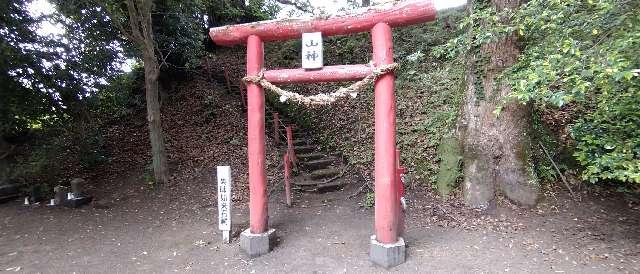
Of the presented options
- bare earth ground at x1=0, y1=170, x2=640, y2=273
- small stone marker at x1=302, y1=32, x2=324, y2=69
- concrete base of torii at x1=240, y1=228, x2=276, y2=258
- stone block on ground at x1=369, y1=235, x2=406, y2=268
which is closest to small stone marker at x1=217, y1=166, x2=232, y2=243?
bare earth ground at x1=0, y1=170, x2=640, y2=273

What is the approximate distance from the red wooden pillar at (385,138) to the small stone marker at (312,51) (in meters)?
0.66

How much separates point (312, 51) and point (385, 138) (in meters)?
1.37

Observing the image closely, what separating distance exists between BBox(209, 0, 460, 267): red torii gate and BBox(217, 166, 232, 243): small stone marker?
0.40 m

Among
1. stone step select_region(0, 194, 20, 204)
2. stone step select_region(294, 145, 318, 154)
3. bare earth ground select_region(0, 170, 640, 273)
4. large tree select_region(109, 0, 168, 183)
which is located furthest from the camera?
stone step select_region(294, 145, 318, 154)

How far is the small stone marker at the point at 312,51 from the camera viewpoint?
434 centimetres

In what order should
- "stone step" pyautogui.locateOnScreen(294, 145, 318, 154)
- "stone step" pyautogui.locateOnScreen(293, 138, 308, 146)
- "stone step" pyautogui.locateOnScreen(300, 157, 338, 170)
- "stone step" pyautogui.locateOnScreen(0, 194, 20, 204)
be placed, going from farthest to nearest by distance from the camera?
"stone step" pyautogui.locateOnScreen(293, 138, 308, 146) < "stone step" pyautogui.locateOnScreen(294, 145, 318, 154) < "stone step" pyautogui.locateOnScreen(300, 157, 338, 170) < "stone step" pyautogui.locateOnScreen(0, 194, 20, 204)

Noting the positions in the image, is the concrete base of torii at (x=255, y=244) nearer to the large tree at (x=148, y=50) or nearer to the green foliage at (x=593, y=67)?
the green foliage at (x=593, y=67)

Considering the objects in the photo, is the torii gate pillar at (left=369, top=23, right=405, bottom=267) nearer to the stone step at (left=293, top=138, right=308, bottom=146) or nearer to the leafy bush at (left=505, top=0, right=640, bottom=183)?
the leafy bush at (left=505, top=0, right=640, bottom=183)

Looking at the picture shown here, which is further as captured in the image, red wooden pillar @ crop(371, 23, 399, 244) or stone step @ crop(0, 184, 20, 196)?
stone step @ crop(0, 184, 20, 196)

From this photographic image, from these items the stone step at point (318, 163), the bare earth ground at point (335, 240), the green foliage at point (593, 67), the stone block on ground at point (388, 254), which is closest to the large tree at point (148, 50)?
the bare earth ground at point (335, 240)

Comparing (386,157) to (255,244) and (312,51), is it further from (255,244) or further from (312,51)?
(255,244)

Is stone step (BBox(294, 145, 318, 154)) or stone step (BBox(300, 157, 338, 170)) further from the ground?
stone step (BBox(294, 145, 318, 154))

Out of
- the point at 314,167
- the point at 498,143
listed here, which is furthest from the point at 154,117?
the point at 498,143

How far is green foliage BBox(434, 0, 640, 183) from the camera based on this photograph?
3.09m
